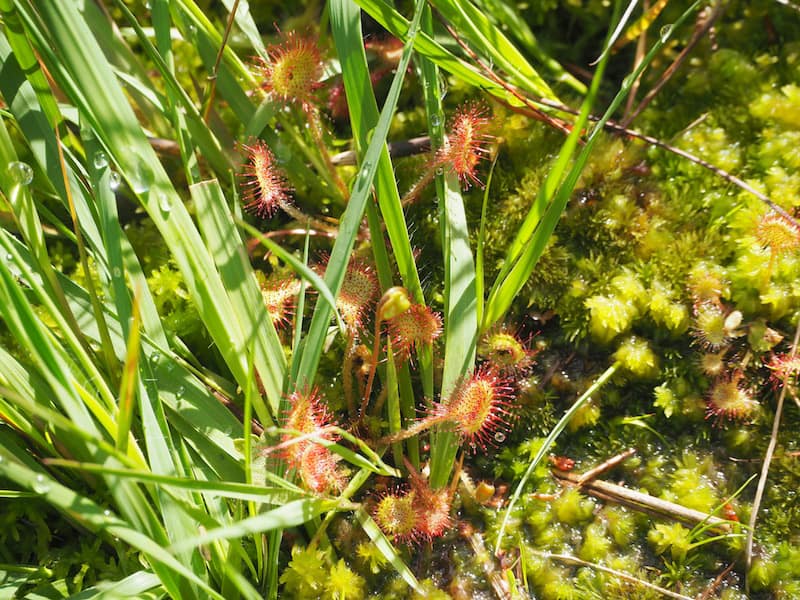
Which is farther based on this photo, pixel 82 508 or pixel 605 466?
pixel 605 466

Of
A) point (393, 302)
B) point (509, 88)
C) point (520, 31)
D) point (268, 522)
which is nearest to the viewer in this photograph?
point (268, 522)

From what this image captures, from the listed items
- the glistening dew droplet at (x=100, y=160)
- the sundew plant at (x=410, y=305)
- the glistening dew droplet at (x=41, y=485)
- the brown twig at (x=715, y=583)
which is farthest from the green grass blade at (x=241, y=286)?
the brown twig at (x=715, y=583)

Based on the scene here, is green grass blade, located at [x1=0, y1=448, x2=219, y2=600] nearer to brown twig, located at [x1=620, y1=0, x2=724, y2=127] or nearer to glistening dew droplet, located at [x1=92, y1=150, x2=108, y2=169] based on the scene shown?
glistening dew droplet, located at [x1=92, y1=150, x2=108, y2=169]

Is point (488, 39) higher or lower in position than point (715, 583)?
higher

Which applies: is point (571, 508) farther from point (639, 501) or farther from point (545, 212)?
point (545, 212)

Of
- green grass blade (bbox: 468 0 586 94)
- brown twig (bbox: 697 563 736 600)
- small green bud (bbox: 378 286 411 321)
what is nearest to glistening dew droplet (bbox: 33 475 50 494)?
small green bud (bbox: 378 286 411 321)

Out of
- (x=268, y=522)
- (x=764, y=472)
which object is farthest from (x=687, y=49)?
(x=268, y=522)

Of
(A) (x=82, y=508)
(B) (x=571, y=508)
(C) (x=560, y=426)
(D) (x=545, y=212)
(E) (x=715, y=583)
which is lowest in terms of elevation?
(E) (x=715, y=583)

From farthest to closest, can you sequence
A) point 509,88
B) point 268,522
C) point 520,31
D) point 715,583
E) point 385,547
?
point 520,31 → point 509,88 → point 715,583 → point 385,547 → point 268,522
